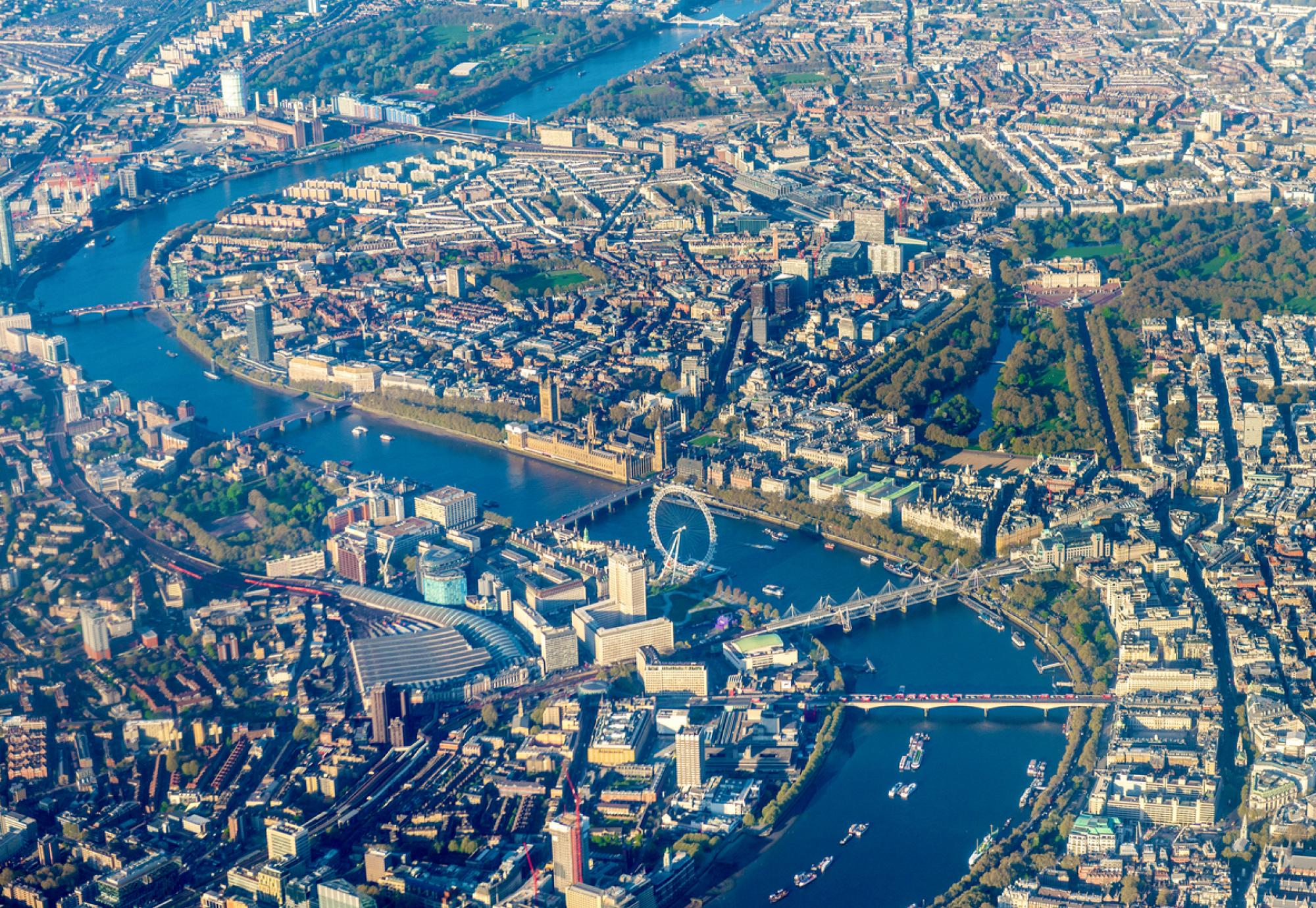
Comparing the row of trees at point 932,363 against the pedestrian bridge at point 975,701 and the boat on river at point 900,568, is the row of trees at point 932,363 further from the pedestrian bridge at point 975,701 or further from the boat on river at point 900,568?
the pedestrian bridge at point 975,701

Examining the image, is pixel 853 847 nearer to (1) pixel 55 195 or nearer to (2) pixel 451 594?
(2) pixel 451 594

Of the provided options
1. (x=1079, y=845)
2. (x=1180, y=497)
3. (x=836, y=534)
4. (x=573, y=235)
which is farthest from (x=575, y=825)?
(x=573, y=235)

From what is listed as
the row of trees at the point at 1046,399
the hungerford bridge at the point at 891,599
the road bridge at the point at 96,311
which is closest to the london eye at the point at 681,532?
the hungerford bridge at the point at 891,599

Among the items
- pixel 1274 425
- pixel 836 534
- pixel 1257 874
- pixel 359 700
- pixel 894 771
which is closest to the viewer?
pixel 1257 874

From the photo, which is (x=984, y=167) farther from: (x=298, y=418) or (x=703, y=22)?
(x=703, y=22)

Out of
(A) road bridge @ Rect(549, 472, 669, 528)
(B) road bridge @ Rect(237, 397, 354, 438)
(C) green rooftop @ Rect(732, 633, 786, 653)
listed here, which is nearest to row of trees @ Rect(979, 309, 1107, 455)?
(A) road bridge @ Rect(549, 472, 669, 528)

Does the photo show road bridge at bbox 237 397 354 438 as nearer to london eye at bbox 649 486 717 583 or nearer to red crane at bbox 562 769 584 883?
london eye at bbox 649 486 717 583
